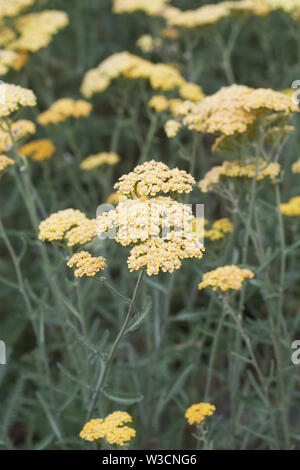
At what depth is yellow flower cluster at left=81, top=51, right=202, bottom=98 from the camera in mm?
2930

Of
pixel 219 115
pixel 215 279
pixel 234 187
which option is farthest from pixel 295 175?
pixel 215 279

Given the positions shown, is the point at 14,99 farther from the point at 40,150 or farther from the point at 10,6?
the point at 10,6

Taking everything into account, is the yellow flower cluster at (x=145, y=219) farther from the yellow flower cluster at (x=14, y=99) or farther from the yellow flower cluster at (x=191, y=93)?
the yellow flower cluster at (x=191, y=93)

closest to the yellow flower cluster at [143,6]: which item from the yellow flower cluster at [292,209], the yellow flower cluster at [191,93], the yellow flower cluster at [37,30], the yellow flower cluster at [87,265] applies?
the yellow flower cluster at [37,30]

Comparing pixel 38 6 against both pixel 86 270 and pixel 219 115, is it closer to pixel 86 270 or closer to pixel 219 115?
pixel 219 115

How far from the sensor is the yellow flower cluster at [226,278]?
74.9 inches

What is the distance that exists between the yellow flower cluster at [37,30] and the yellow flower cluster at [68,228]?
61.3 inches

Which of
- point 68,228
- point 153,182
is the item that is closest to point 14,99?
point 68,228

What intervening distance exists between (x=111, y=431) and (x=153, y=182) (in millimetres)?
726

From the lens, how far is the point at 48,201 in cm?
358

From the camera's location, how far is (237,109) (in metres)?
2.11

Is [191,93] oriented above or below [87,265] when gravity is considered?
above

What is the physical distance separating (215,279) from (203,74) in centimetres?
254

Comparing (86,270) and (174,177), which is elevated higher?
(174,177)
